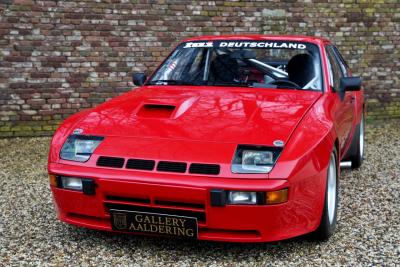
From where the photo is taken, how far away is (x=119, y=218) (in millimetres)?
3221

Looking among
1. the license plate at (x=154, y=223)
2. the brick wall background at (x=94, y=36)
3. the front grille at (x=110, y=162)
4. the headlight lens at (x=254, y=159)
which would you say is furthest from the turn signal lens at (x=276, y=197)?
the brick wall background at (x=94, y=36)

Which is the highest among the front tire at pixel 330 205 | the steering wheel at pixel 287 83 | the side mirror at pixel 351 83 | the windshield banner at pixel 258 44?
the windshield banner at pixel 258 44

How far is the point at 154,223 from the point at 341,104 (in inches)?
83.0

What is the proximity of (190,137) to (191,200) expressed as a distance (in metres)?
0.46

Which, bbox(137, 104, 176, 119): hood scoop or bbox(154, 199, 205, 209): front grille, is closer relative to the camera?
bbox(154, 199, 205, 209): front grille

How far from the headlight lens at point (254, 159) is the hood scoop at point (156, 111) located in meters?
0.71

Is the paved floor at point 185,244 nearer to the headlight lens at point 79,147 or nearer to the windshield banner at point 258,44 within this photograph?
the headlight lens at point 79,147

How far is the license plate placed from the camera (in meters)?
3.10

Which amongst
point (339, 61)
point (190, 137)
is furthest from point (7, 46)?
point (190, 137)

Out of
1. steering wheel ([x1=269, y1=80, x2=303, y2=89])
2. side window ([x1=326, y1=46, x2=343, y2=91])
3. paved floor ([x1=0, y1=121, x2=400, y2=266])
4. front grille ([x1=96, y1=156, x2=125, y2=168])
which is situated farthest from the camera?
side window ([x1=326, y1=46, x2=343, y2=91])

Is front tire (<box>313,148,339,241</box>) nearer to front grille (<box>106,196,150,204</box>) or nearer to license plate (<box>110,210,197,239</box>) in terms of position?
license plate (<box>110,210,197,239</box>)

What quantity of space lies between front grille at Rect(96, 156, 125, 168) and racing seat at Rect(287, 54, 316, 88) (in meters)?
1.77

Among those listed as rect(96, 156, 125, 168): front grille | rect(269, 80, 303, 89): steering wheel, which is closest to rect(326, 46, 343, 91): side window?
rect(269, 80, 303, 89): steering wheel

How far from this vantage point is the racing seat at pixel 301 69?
172 inches
